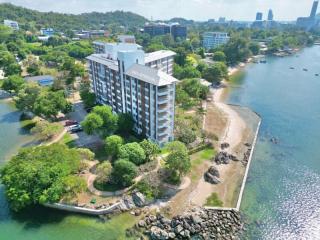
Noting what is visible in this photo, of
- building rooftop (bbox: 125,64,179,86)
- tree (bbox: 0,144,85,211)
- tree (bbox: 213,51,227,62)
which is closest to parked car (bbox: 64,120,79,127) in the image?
building rooftop (bbox: 125,64,179,86)

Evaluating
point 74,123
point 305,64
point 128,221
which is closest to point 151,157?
point 128,221

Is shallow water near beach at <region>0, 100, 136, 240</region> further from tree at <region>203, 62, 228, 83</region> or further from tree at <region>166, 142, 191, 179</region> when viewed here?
tree at <region>203, 62, 228, 83</region>

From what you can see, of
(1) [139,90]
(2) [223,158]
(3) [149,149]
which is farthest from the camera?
(1) [139,90]

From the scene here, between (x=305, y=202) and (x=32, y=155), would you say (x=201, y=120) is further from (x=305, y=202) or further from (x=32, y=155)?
(x=32, y=155)

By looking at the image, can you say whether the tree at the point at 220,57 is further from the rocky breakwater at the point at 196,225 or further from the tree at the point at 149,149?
the rocky breakwater at the point at 196,225

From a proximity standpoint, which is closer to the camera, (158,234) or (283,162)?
(158,234)

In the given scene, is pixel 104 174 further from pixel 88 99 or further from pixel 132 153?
pixel 88 99

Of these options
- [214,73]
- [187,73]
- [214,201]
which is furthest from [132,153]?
[214,73]
